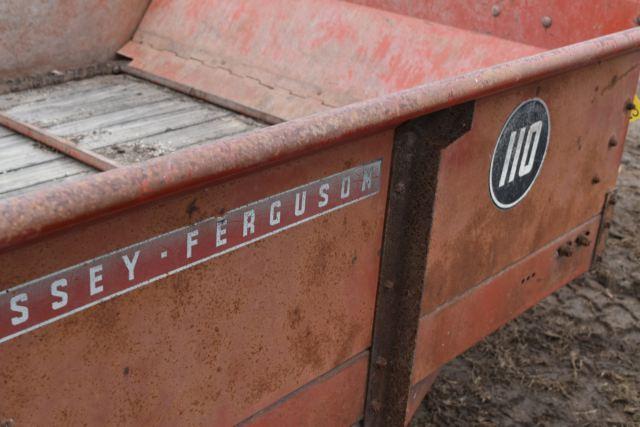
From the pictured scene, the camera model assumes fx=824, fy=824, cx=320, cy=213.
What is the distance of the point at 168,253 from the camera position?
3.87 ft

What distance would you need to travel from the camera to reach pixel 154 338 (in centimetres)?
121

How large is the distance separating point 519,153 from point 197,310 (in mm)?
909

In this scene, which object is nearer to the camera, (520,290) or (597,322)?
(520,290)

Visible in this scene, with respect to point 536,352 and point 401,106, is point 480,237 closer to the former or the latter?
Answer: point 401,106

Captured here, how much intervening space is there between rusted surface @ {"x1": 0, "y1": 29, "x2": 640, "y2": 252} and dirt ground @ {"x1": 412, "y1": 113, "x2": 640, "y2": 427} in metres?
1.37

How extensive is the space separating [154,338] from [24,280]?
0.25 m

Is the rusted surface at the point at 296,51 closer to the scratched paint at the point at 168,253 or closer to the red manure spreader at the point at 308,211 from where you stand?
the red manure spreader at the point at 308,211

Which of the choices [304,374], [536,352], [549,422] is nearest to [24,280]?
[304,374]

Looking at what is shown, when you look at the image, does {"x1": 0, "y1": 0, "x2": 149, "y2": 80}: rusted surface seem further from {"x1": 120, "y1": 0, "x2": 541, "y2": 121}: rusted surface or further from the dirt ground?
the dirt ground

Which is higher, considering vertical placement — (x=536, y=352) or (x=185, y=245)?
(x=185, y=245)

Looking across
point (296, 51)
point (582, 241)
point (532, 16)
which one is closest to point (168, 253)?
point (582, 241)

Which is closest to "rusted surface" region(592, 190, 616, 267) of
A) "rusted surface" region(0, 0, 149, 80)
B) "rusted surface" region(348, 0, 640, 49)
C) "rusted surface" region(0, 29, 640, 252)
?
"rusted surface" region(348, 0, 640, 49)

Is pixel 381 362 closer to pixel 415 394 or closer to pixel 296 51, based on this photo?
pixel 415 394

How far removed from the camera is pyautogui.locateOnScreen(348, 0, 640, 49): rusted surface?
238 cm
